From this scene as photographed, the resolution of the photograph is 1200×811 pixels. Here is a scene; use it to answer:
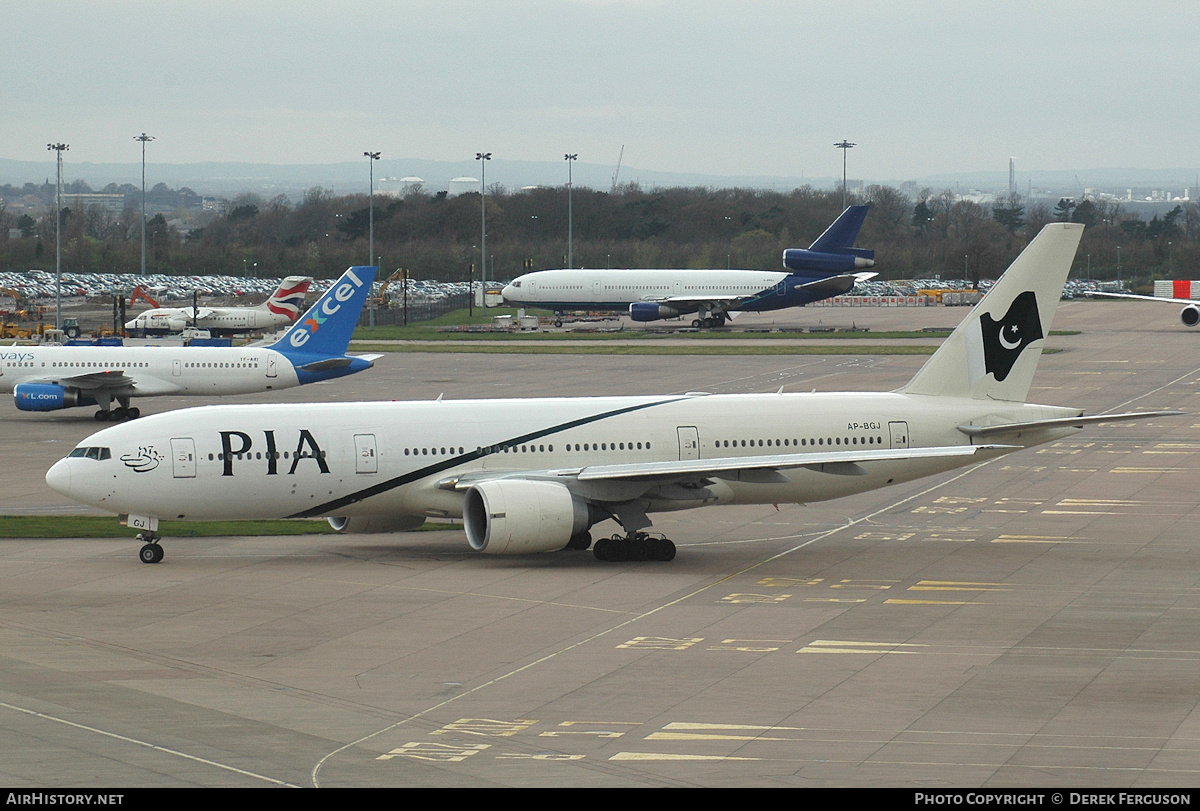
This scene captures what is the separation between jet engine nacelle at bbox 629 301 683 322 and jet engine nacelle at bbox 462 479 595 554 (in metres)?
88.3

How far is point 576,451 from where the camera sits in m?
34.8

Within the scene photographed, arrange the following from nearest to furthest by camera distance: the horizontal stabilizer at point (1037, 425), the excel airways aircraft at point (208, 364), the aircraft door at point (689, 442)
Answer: the horizontal stabilizer at point (1037, 425) → the aircraft door at point (689, 442) → the excel airways aircraft at point (208, 364)

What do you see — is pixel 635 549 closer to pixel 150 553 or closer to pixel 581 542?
pixel 581 542

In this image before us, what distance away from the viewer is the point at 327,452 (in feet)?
110

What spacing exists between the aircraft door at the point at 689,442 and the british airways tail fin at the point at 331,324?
1302 inches

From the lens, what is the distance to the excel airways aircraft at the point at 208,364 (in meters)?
65.2

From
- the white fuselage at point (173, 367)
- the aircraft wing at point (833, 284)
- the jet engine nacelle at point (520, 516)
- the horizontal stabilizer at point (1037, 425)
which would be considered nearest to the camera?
the jet engine nacelle at point (520, 516)

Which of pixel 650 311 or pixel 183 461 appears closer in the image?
pixel 183 461

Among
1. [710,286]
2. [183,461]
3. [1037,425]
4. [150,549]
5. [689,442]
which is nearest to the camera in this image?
[183,461]

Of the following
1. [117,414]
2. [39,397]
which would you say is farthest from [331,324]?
[39,397]

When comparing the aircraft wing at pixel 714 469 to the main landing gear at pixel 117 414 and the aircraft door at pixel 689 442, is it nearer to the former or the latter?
the aircraft door at pixel 689 442

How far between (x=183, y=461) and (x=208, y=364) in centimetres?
3425

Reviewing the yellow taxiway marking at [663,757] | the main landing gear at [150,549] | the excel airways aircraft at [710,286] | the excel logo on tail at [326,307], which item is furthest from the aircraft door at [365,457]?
the excel airways aircraft at [710,286]
